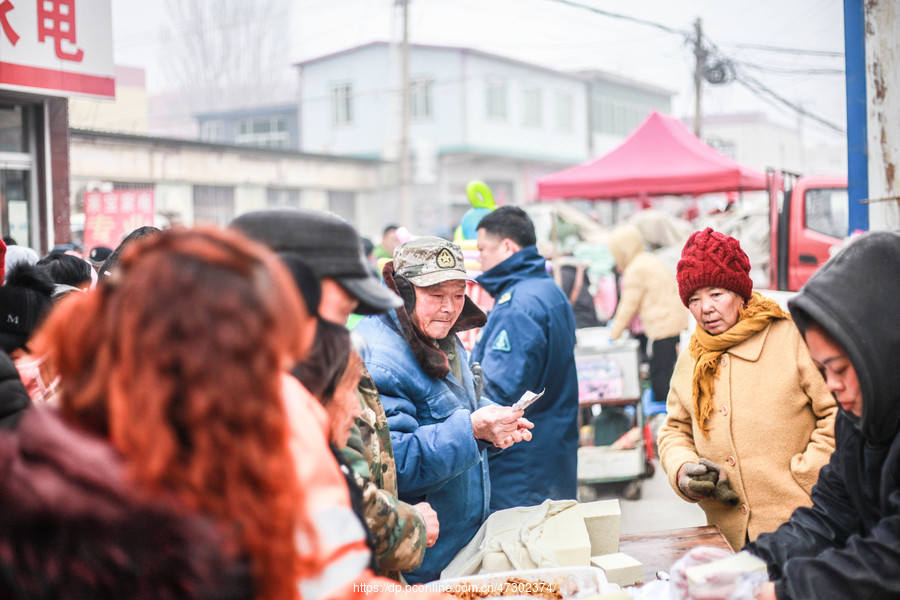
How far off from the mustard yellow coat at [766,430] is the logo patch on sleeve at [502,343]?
4.07ft

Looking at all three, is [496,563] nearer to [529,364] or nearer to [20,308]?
[529,364]

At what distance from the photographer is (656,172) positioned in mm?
11844

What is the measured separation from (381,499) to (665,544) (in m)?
1.37

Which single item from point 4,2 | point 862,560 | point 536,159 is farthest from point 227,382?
point 536,159

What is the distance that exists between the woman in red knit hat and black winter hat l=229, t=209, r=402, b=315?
1736 mm

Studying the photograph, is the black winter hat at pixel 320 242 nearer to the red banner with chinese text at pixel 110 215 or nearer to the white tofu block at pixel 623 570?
the white tofu block at pixel 623 570

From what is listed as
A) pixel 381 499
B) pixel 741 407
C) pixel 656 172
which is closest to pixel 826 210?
pixel 656 172

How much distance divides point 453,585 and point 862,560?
115cm

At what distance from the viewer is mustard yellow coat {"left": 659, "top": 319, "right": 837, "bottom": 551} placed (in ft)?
8.86

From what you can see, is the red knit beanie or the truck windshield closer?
the red knit beanie

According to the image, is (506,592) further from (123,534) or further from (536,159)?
(536,159)

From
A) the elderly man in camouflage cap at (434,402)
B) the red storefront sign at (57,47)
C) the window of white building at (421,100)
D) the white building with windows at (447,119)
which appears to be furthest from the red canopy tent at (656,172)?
the window of white building at (421,100)

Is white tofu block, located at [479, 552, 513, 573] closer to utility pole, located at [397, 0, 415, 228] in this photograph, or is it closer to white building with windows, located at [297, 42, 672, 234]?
utility pole, located at [397, 0, 415, 228]

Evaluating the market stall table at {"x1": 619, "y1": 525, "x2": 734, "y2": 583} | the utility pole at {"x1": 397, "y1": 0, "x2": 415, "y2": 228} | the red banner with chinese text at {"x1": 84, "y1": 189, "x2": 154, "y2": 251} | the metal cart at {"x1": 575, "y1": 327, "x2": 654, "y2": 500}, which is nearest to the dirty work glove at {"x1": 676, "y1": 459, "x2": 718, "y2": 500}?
the market stall table at {"x1": 619, "y1": 525, "x2": 734, "y2": 583}
